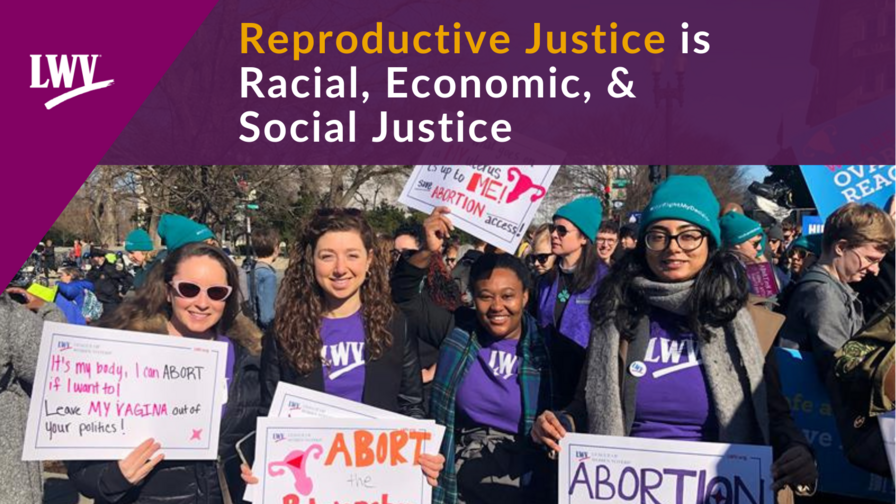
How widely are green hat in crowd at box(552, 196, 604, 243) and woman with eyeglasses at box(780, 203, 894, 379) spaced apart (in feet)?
4.72

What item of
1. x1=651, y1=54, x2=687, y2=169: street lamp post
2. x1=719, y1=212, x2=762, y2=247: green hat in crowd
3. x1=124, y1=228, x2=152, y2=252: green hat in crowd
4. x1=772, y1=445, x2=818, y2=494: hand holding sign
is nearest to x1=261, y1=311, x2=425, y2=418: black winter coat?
x1=772, y1=445, x2=818, y2=494: hand holding sign

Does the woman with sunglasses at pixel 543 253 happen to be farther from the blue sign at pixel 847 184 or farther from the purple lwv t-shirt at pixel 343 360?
the purple lwv t-shirt at pixel 343 360

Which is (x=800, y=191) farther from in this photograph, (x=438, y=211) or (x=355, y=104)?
(x=438, y=211)

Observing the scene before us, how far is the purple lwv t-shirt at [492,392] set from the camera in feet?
12.1

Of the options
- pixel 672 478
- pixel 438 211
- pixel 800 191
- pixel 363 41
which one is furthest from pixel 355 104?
pixel 672 478

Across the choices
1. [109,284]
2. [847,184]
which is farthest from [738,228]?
[109,284]

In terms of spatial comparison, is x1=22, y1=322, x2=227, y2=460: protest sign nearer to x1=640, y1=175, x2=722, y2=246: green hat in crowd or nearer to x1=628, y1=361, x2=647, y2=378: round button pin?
x1=628, y1=361, x2=647, y2=378: round button pin

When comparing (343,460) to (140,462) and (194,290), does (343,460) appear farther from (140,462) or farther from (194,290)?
(194,290)

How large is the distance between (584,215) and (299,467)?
2.50 m

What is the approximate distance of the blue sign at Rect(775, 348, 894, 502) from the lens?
3.88m

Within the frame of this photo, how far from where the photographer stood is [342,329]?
12.4 feet

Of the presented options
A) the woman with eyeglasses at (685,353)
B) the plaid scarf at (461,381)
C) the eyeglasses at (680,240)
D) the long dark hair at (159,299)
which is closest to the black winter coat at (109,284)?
the long dark hair at (159,299)

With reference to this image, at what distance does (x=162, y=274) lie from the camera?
148 inches

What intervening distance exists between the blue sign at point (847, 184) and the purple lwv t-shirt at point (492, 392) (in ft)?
7.56
